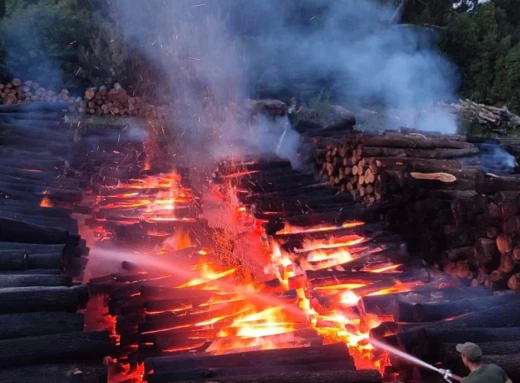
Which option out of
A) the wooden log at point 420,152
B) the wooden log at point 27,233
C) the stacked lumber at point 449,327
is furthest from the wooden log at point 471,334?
the wooden log at point 420,152

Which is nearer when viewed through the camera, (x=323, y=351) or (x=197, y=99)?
(x=323, y=351)

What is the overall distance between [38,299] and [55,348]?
0.75 meters

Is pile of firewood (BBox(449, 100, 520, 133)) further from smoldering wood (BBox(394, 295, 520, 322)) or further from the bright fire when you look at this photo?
smoldering wood (BBox(394, 295, 520, 322))

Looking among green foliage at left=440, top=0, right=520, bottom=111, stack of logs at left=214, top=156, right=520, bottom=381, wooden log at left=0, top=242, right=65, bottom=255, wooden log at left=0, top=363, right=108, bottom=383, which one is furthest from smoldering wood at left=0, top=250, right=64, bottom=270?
green foliage at left=440, top=0, right=520, bottom=111

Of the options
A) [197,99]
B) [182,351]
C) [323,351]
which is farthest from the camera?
[197,99]

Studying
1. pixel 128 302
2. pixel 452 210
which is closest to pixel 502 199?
pixel 452 210

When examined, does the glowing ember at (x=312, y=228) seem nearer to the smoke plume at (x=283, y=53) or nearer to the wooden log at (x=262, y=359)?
the wooden log at (x=262, y=359)

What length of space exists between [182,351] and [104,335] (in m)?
1.25

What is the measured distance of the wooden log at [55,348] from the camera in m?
4.62

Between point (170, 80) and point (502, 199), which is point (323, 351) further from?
point (170, 80)

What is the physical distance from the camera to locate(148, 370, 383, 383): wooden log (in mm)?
4680

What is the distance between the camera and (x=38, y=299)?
5.31m

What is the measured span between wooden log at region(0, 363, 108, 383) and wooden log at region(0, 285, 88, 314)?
2.62ft

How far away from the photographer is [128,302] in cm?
657
